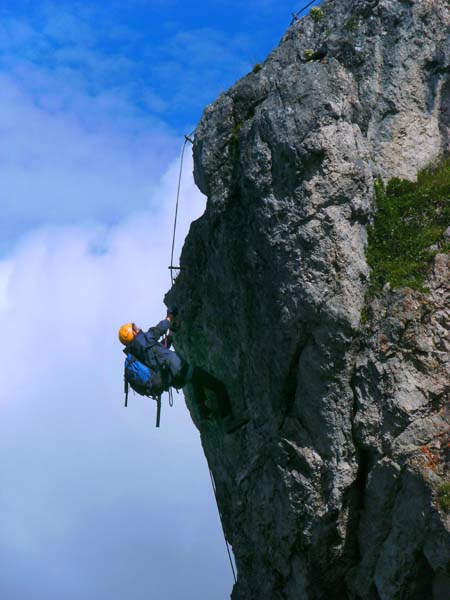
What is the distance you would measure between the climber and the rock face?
1.51ft

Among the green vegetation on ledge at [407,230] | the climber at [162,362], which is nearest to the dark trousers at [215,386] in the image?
the climber at [162,362]

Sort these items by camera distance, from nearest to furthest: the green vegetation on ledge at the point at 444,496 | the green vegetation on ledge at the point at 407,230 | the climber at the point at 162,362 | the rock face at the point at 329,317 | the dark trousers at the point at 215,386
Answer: the green vegetation on ledge at the point at 444,496 < the rock face at the point at 329,317 < the green vegetation on ledge at the point at 407,230 < the climber at the point at 162,362 < the dark trousers at the point at 215,386

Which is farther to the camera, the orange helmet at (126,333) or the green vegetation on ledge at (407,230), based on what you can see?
the orange helmet at (126,333)

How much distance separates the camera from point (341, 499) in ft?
61.5

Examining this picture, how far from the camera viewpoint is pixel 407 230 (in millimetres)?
19312

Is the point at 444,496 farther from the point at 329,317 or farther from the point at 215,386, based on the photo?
the point at 215,386

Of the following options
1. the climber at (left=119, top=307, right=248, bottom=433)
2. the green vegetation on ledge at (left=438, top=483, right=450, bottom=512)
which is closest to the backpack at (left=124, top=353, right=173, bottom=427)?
the climber at (left=119, top=307, right=248, bottom=433)

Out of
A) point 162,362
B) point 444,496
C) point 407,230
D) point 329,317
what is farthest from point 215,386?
point 444,496

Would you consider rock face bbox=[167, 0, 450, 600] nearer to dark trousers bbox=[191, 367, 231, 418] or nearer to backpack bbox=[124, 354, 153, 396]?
dark trousers bbox=[191, 367, 231, 418]

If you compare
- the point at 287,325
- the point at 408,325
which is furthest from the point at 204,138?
the point at 408,325

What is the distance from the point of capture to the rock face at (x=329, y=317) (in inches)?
707

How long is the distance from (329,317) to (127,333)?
515 cm

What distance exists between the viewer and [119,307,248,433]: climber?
21.7 m

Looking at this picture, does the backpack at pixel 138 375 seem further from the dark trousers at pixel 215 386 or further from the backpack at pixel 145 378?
the dark trousers at pixel 215 386
